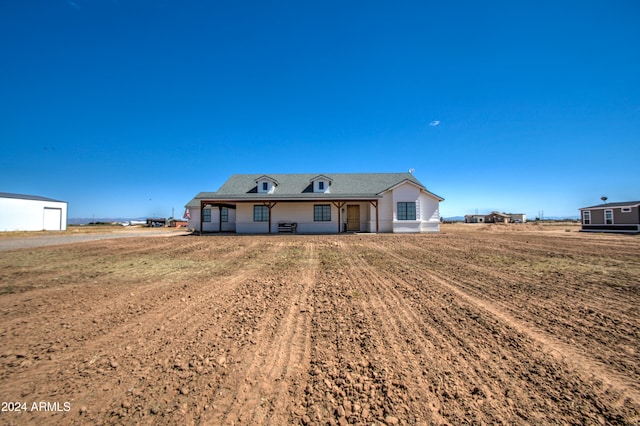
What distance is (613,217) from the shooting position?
22.5 m

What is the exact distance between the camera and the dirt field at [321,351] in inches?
79.7

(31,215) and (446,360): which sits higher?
(31,215)

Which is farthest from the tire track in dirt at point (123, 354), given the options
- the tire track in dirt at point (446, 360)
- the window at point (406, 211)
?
the window at point (406, 211)

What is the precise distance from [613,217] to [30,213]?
5515 cm

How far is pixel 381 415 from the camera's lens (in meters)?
1.96

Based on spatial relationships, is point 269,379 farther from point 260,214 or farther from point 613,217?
point 613,217

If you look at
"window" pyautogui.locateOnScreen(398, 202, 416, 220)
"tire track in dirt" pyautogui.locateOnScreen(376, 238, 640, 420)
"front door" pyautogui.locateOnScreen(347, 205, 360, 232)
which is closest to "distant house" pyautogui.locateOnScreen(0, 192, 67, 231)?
"front door" pyautogui.locateOnScreen(347, 205, 360, 232)

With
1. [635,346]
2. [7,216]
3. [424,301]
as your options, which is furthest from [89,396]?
[7,216]

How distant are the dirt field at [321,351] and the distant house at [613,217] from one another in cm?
2442

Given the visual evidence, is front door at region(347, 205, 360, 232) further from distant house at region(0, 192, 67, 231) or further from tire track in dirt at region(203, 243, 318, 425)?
distant house at region(0, 192, 67, 231)

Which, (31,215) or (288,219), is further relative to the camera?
(31,215)

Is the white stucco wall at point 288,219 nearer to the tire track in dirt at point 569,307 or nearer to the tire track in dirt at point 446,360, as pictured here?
the tire track in dirt at point 569,307

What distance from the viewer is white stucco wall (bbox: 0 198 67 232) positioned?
2344 centimetres

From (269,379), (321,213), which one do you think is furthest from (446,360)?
(321,213)
